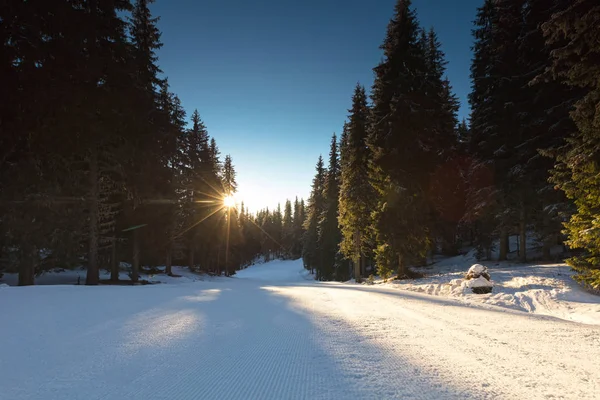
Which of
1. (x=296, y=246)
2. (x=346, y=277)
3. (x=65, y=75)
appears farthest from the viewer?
(x=296, y=246)

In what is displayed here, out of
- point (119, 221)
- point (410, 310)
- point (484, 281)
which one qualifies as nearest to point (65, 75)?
point (119, 221)

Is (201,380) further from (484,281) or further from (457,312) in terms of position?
(484,281)

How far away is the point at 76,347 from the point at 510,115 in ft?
76.9

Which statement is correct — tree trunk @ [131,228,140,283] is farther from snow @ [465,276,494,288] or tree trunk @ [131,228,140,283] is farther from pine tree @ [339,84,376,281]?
snow @ [465,276,494,288]

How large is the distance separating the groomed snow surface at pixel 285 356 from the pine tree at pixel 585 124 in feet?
14.5

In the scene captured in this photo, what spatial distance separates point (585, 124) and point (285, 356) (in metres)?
11.0

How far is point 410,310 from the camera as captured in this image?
804 cm

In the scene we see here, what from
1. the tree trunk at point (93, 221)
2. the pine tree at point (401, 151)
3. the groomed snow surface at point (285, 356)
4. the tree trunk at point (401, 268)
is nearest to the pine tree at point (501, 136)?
the pine tree at point (401, 151)

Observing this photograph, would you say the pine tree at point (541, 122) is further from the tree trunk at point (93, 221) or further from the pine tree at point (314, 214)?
the pine tree at point (314, 214)

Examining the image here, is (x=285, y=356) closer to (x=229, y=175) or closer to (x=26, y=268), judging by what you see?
(x=26, y=268)

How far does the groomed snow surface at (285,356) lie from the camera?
3.05m

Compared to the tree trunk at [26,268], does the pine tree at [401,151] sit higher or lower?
higher

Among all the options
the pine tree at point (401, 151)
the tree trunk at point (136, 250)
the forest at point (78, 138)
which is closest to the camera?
the forest at point (78, 138)

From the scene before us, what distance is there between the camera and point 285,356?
13.6 ft
